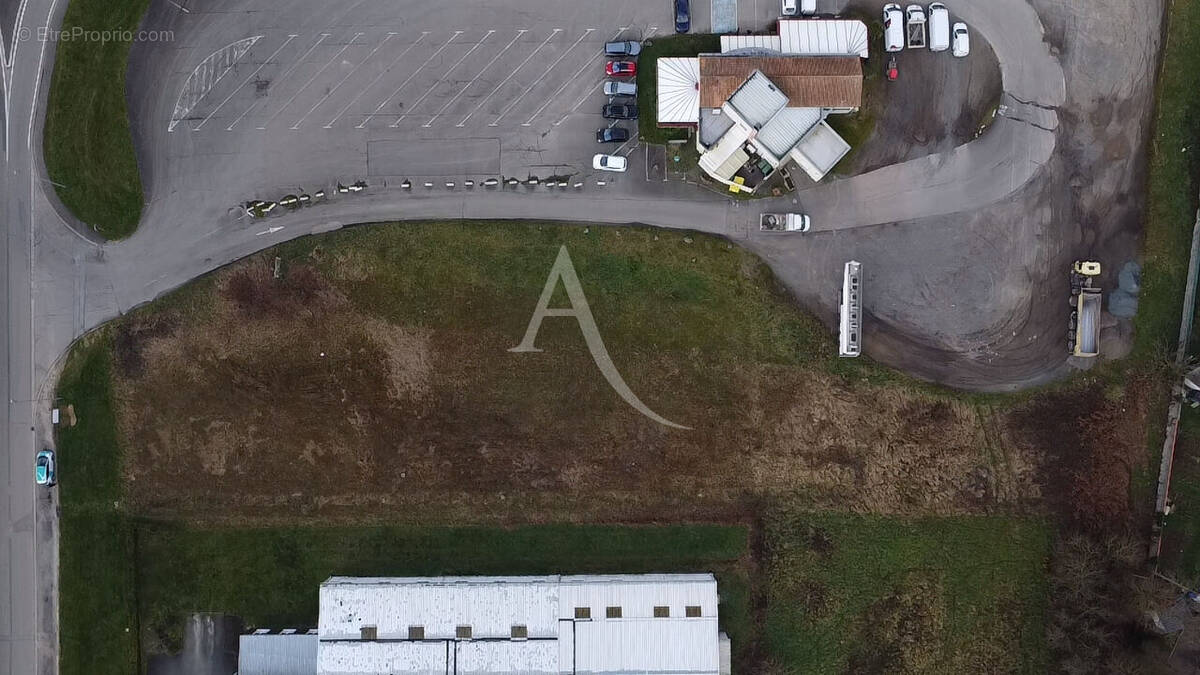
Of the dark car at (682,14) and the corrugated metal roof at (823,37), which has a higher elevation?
the dark car at (682,14)

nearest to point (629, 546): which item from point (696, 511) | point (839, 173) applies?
point (696, 511)

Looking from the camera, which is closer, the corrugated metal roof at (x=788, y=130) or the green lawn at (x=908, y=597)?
the corrugated metal roof at (x=788, y=130)

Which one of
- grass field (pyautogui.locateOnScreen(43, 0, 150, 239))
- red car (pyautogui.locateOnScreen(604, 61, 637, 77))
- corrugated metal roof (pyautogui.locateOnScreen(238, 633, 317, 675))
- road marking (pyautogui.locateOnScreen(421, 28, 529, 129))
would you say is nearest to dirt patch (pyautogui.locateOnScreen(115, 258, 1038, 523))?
corrugated metal roof (pyautogui.locateOnScreen(238, 633, 317, 675))

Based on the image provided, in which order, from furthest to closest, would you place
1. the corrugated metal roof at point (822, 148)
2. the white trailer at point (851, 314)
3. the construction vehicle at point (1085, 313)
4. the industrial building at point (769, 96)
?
the construction vehicle at point (1085, 313) → the white trailer at point (851, 314) → the corrugated metal roof at point (822, 148) → the industrial building at point (769, 96)

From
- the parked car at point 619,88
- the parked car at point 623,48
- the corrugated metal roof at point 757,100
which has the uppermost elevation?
the parked car at point 623,48

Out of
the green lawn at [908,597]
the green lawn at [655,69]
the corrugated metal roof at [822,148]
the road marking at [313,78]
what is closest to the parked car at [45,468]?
the road marking at [313,78]

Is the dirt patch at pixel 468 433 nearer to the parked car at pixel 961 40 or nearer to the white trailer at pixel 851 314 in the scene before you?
the white trailer at pixel 851 314

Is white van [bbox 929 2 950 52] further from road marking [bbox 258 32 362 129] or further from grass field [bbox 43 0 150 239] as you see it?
grass field [bbox 43 0 150 239]
